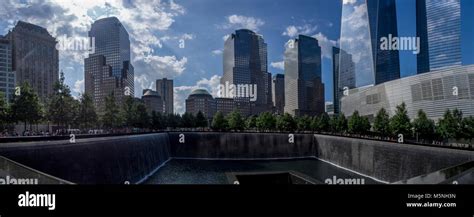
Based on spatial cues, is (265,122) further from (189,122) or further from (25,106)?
(25,106)

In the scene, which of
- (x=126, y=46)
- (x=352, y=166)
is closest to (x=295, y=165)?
(x=352, y=166)

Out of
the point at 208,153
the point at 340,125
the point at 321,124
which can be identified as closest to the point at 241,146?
the point at 208,153

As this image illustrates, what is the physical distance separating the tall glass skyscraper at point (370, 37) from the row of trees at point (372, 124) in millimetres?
3336

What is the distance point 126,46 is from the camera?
559 cm

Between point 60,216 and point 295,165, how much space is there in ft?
69.2

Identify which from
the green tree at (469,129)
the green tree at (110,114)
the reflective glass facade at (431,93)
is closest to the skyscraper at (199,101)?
the green tree at (110,114)

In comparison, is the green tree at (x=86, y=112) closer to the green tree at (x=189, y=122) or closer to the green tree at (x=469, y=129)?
the green tree at (x=189, y=122)

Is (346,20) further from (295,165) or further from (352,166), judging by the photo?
(295,165)

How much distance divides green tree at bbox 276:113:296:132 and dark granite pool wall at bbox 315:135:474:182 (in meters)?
14.3

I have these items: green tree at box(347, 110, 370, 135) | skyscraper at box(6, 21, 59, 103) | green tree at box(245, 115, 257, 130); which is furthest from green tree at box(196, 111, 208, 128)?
green tree at box(347, 110, 370, 135)

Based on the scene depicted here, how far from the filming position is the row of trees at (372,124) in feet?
50.7

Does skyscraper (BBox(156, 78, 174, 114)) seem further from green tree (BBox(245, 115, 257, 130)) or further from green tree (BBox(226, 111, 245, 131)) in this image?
green tree (BBox(245, 115, 257, 130))

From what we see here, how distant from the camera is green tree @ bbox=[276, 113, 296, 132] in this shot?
34088 mm

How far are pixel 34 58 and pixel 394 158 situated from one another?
66.4 ft
